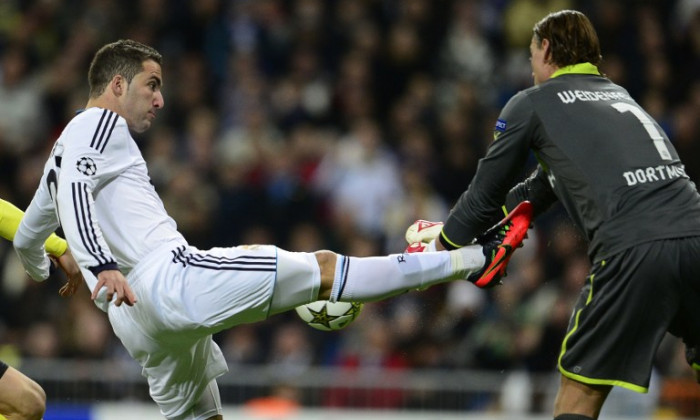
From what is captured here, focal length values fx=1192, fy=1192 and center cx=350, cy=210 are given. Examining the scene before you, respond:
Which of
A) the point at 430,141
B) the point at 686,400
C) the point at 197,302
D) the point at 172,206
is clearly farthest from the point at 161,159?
the point at 197,302

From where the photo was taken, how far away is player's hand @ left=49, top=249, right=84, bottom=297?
223 inches

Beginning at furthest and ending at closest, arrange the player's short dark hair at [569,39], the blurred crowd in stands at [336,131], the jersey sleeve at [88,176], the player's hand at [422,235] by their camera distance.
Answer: the blurred crowd in stands at [336,131] < the player's hand at [422,235] < the player's short dark hair at [569,39] < the jersey sleeve at [88,176]

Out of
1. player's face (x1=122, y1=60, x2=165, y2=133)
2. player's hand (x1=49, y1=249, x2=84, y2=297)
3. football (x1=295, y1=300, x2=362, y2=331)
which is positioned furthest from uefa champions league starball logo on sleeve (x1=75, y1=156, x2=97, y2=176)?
football (x1=295, y1=300, x2=362, y2=331)

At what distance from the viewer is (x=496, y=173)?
4.95 m

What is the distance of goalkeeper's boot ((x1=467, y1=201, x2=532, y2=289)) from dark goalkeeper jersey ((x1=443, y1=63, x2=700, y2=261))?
265mm

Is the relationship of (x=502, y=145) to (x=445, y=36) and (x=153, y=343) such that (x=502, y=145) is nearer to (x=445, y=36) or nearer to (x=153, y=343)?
(x=153, y=343)

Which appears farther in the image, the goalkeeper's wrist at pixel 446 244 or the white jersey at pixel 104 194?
the goalkeeper's wrist at pixel 446 244

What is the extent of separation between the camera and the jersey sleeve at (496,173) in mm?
4863

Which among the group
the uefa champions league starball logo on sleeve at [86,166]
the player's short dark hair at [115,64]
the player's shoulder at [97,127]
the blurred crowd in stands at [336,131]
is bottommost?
the blurred crowd in stands at [336,131]

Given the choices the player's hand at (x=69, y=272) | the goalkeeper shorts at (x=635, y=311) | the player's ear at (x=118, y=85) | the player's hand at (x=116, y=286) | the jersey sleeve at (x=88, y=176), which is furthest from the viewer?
the player's hand at (x=69, y=272)

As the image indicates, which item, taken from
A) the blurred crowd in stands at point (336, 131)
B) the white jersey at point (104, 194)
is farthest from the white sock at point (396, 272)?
the blurred crowd in stands at point (336, 131)

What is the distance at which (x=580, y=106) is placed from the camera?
4.79 metres

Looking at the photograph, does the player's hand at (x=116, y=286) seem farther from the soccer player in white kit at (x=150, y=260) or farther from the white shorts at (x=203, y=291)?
the white shorts at (x=203, y=291)

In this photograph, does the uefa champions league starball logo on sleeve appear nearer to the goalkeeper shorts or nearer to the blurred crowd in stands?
the goalkeeper shorts
